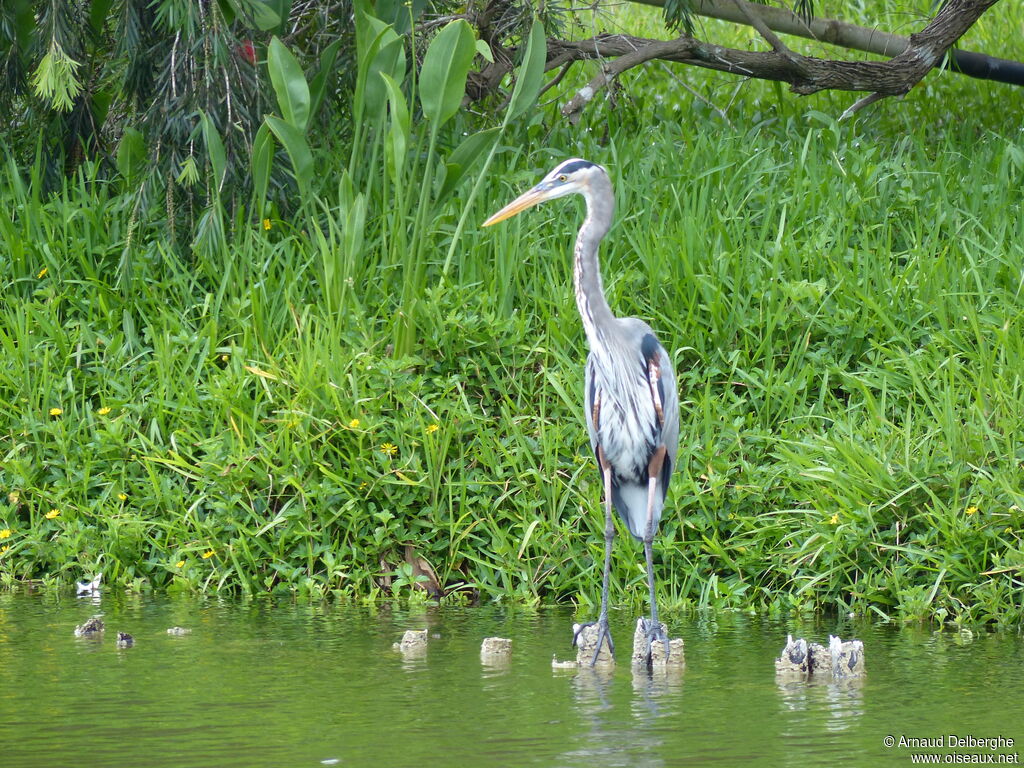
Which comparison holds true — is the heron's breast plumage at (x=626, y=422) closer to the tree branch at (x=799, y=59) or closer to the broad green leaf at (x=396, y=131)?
the broad green leaf at (x=396, y=131)

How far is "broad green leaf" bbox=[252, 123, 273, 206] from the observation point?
291 inches

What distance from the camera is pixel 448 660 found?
4.98 metres

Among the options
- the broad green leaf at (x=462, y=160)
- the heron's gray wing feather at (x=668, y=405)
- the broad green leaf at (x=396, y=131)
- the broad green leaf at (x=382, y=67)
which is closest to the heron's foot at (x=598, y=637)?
the heron's gray wing feather at (x=668, y=405)

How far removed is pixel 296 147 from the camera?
7441 millimetres

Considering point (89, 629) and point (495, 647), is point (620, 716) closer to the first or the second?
point (495, 647)

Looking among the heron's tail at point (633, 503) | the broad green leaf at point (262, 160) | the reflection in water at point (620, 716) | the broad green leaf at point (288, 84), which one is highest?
the broad green leaf at point (288, 84)

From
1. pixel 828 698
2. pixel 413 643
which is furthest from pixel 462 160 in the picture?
Result: pixel 828 698

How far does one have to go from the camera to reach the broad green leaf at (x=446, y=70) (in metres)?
7.39

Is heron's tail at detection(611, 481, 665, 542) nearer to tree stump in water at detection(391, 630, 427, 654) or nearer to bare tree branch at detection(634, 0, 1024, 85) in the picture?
tree stump in water at detection(391, 630, 427, 654)

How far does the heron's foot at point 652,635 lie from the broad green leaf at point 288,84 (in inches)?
145

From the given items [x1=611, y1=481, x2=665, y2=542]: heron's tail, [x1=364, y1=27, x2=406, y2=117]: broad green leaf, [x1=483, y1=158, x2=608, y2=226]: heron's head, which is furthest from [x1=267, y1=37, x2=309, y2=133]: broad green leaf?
[x1=611, y1=481, x2=665, y2=542]: heron's tail

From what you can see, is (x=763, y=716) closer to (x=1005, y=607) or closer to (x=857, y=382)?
(x=1005, y=607)

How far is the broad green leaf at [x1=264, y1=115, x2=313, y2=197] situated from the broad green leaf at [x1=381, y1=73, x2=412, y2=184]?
1.41 ft

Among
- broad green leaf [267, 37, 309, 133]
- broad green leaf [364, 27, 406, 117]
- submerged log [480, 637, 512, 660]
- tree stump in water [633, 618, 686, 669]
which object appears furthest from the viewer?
broad green leaf [364, 27, 406, 117]
